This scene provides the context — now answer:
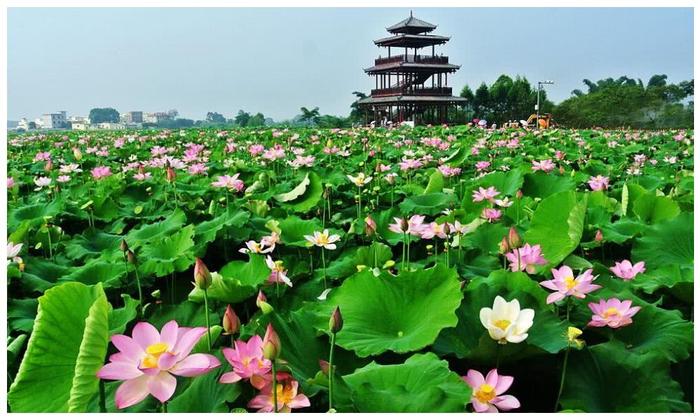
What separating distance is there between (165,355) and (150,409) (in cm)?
16

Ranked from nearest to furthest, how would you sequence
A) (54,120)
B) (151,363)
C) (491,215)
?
1. (151,363)
2. (491,215)
3. (54,120)

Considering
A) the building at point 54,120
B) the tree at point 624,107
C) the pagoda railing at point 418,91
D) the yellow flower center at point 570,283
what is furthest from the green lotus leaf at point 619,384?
the building at point 54,120


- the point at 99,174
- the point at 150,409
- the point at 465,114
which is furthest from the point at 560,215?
the point at 465,114

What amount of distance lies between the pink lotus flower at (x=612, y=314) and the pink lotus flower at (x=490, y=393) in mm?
228

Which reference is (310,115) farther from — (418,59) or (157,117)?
(157,117)

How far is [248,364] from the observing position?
683 mm

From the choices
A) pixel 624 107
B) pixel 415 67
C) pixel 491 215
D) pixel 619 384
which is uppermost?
pixel 415 67

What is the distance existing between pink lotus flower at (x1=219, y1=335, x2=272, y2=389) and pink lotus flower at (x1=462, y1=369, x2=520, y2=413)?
25 centimetres

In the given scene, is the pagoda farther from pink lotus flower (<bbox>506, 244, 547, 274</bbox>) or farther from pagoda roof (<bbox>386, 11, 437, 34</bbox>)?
pink lotus flower (<bbox>506, 244, 547, 274</bbox>)

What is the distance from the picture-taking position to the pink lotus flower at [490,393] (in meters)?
0.67

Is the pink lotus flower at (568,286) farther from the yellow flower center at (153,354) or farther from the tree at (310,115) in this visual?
the tree at (310,115)

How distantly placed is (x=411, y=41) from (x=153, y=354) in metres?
25.5

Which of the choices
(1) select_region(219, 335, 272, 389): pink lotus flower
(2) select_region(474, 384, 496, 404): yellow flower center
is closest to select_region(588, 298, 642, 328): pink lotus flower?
(2) select_region(474, 384, 496, 404): yellow flower center

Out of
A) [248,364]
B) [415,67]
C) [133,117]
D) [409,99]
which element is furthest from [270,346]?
[133,117]
